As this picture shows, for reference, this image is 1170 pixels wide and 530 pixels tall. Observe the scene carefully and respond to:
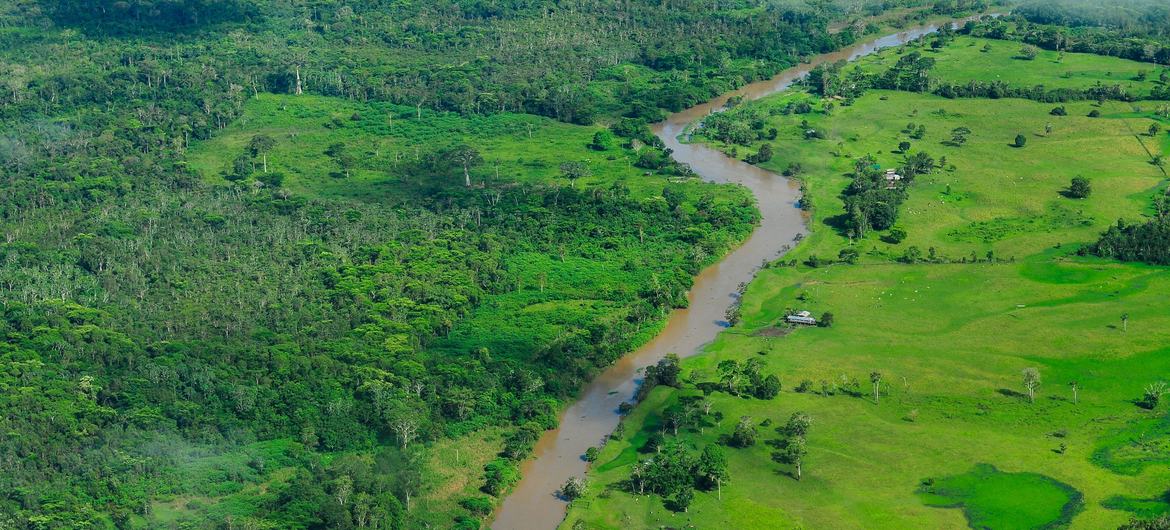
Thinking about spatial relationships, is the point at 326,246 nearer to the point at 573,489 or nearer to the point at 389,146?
the point at 389,146

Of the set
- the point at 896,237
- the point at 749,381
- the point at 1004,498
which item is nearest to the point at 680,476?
the point at 749,381

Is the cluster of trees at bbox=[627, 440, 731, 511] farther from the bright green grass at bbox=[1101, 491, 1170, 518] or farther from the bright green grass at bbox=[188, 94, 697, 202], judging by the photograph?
the bright green grass at bbox=[188, 94, 697, 202]

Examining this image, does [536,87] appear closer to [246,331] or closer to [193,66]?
[193,66]

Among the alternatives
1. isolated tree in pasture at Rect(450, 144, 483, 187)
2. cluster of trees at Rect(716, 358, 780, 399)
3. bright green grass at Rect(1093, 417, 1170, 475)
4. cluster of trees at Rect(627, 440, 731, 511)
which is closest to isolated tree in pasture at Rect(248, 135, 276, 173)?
isolated tree in pasture at Rect(450, 144, 483, 187)

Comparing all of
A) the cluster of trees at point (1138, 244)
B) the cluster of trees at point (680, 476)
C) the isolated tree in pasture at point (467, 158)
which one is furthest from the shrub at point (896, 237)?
the cluster of trees at point (680, 476)

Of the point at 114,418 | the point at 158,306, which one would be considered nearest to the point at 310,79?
the point at 158,306
